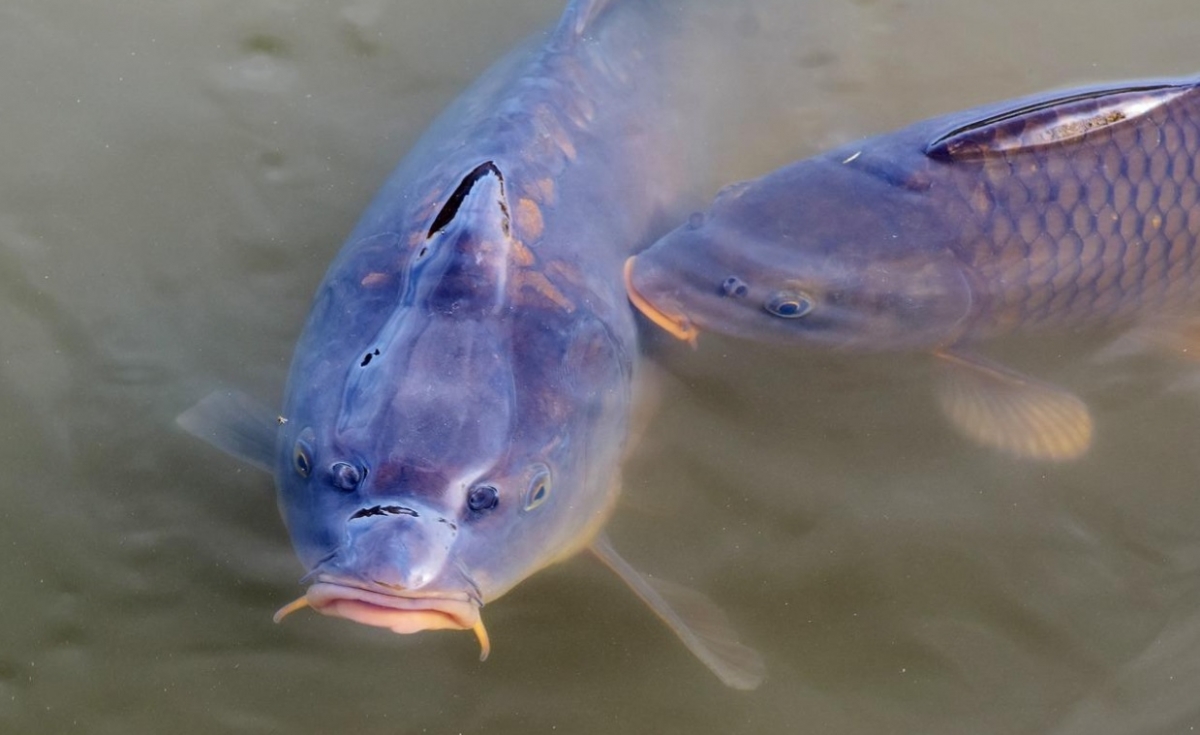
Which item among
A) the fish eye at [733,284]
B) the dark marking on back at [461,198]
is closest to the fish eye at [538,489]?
the dark marking on back at [461,198]

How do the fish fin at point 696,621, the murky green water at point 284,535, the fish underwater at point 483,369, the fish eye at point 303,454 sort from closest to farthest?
the fish underwater at point 483,369, the fish eye at point 303,454, the fish fin at point 696,621, the murky green water at point 284,535

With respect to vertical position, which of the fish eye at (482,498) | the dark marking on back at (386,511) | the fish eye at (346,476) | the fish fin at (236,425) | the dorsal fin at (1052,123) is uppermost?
the dorsal fin at (1052,123)

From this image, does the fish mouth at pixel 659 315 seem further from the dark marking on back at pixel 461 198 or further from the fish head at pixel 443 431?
the dark marking on back at pixel 461 198

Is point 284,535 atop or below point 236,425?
below

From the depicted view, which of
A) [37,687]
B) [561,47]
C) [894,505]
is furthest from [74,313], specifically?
[894,505]

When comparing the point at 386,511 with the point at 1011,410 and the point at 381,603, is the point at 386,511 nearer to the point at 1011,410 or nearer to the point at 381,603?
the point at 381,603

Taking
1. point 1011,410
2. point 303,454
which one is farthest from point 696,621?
point 1011,410
